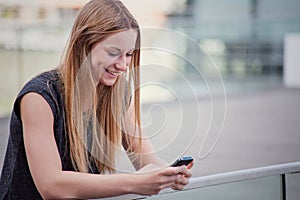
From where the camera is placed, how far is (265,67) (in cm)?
1384

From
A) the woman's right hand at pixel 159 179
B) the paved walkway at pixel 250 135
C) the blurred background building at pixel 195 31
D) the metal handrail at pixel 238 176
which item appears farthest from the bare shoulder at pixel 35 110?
the blurred background building at pixel 195 31

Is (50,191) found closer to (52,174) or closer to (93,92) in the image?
(52,174)

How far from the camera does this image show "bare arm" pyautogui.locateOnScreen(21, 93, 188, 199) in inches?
57.7

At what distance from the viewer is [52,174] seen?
1476 millimetres

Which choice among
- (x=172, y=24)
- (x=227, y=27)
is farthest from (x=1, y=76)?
(x=227, y=27)

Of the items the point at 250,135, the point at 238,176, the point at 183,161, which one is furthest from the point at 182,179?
the point at 250,135

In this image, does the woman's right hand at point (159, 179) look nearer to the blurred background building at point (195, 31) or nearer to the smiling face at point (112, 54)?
the smiling face at point (112, 54)

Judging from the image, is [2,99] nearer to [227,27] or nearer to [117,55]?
[227,27]

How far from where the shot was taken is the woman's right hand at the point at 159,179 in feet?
4.70

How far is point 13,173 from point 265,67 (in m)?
12.6

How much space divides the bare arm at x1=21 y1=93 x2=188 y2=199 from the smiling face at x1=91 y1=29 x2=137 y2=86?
0.50ft

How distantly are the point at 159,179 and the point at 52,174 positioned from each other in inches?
Result: 8.7

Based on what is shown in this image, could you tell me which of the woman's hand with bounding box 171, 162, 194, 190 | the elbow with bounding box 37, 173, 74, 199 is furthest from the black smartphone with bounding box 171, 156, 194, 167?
the elbow with bounding box 37, 173, 74, 199

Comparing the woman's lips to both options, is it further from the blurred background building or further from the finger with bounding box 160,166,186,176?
the blurred background building
